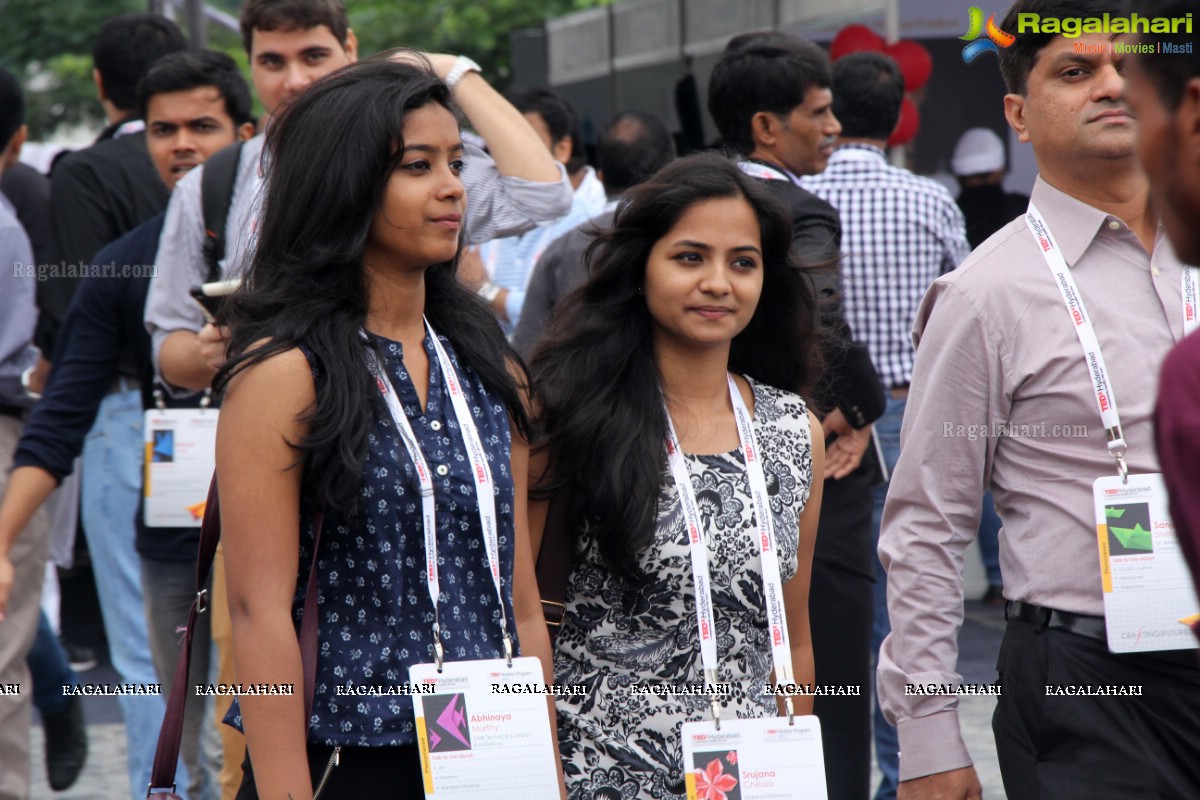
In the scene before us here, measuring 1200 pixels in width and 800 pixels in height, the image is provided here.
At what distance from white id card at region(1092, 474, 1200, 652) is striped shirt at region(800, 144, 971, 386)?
3177mm

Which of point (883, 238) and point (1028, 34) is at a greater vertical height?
point (1028, 34)

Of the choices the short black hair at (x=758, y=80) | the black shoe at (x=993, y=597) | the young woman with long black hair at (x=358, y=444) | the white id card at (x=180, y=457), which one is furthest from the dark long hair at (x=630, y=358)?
the black shoe at (x=993, y=597)

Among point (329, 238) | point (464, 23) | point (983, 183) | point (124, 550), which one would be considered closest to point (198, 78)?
point (124, 550)

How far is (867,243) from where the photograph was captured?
611 centimetres

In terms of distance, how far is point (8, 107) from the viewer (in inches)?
233

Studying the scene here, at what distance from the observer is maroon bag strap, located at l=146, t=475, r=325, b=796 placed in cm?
263

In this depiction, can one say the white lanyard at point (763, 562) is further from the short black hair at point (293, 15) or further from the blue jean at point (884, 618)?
the blue jean at point (884, 618)

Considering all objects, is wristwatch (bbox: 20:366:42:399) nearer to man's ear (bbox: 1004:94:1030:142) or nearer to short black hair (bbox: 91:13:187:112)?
short black hair (bbox: 91:13:187:112)

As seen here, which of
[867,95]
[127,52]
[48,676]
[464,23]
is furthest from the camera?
[464,23]

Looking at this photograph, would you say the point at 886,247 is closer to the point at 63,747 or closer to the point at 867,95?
the point at 867,95

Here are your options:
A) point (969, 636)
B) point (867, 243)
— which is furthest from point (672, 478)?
point (969, 636)

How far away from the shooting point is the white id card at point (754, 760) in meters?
2.95

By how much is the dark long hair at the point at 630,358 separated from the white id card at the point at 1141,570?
35.3 inches

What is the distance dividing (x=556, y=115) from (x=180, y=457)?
445 centimetres
